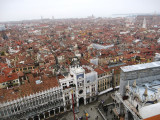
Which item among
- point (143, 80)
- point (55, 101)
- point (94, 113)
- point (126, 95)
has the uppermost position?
point (143, 80)

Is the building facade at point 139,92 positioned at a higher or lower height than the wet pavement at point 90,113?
higher

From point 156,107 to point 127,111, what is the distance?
7.66m

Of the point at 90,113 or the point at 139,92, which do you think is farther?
the point at 90,113

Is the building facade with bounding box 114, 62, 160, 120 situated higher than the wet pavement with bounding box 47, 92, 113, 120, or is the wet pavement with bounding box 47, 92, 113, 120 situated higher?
the building facade with bounding box 114, 62, 160, 120

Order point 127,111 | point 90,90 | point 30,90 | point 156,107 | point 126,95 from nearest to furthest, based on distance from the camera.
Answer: point 156,107 < point 127,111 < point 126,95 < point 30,90 < point 90,90

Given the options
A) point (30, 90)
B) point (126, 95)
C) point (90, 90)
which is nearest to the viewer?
point (126, 95)

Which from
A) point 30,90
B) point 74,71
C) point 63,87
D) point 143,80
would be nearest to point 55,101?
point 63,87

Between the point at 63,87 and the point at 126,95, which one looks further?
the point at 63,87

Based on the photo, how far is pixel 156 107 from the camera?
34.1 m

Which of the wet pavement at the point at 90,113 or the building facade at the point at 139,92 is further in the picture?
the wet pavement at the point at 90,113

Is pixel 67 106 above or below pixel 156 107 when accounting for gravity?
below

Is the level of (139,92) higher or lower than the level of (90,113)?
higher

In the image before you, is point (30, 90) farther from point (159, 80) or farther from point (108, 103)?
point (159, 80)

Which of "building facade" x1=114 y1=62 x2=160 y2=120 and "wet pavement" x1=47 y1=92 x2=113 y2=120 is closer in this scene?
"building facade" x1=114 y1=62 x2=160 y2=120
